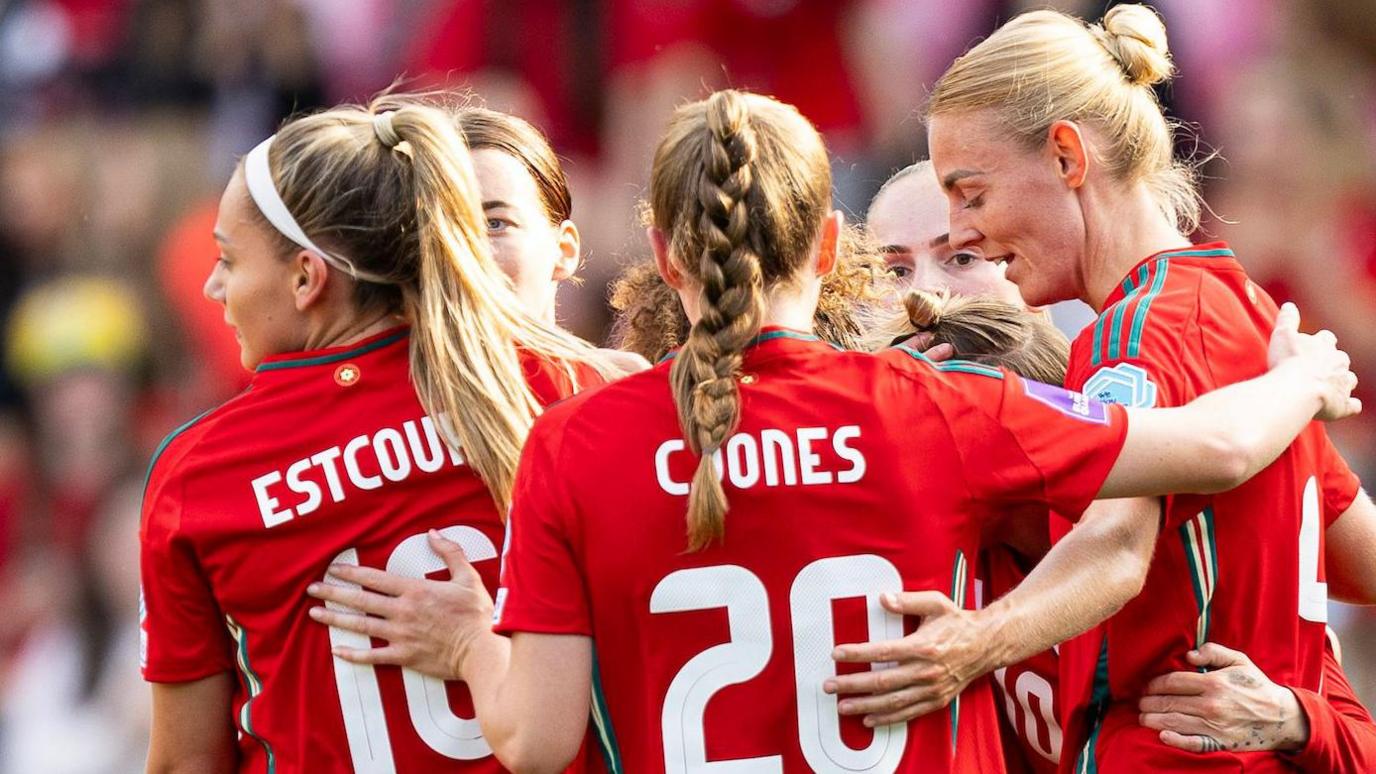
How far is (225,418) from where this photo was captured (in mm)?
2494

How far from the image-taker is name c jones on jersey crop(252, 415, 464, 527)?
2.43m

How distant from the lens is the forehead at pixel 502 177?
125 inches

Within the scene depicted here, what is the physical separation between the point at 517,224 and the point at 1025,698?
1286 mm

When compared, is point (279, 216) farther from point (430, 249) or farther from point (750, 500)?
point (750, 500)

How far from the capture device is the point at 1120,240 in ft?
8.83

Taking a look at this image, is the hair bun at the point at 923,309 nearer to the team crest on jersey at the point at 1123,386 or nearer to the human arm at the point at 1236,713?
the team crest on jersey at the point at 1123,386

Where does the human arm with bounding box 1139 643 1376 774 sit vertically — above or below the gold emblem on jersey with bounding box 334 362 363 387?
below

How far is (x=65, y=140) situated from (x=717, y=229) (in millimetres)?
5702

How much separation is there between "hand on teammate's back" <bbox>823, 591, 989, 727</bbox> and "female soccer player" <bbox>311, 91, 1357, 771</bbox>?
2cm

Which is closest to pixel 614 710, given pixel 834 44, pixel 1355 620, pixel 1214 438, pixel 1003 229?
pixel 1214 438

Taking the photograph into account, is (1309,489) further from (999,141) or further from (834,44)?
(834,44)

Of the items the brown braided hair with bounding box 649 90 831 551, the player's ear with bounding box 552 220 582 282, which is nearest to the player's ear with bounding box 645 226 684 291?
the brown braided hair with bounding box 649 90 831 551

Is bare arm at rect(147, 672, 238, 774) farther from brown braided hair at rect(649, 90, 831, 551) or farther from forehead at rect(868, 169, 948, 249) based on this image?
forehead at rect(868, 169, 948, 249)

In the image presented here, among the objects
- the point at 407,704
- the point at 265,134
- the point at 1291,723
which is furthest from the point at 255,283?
the point at 265,134
